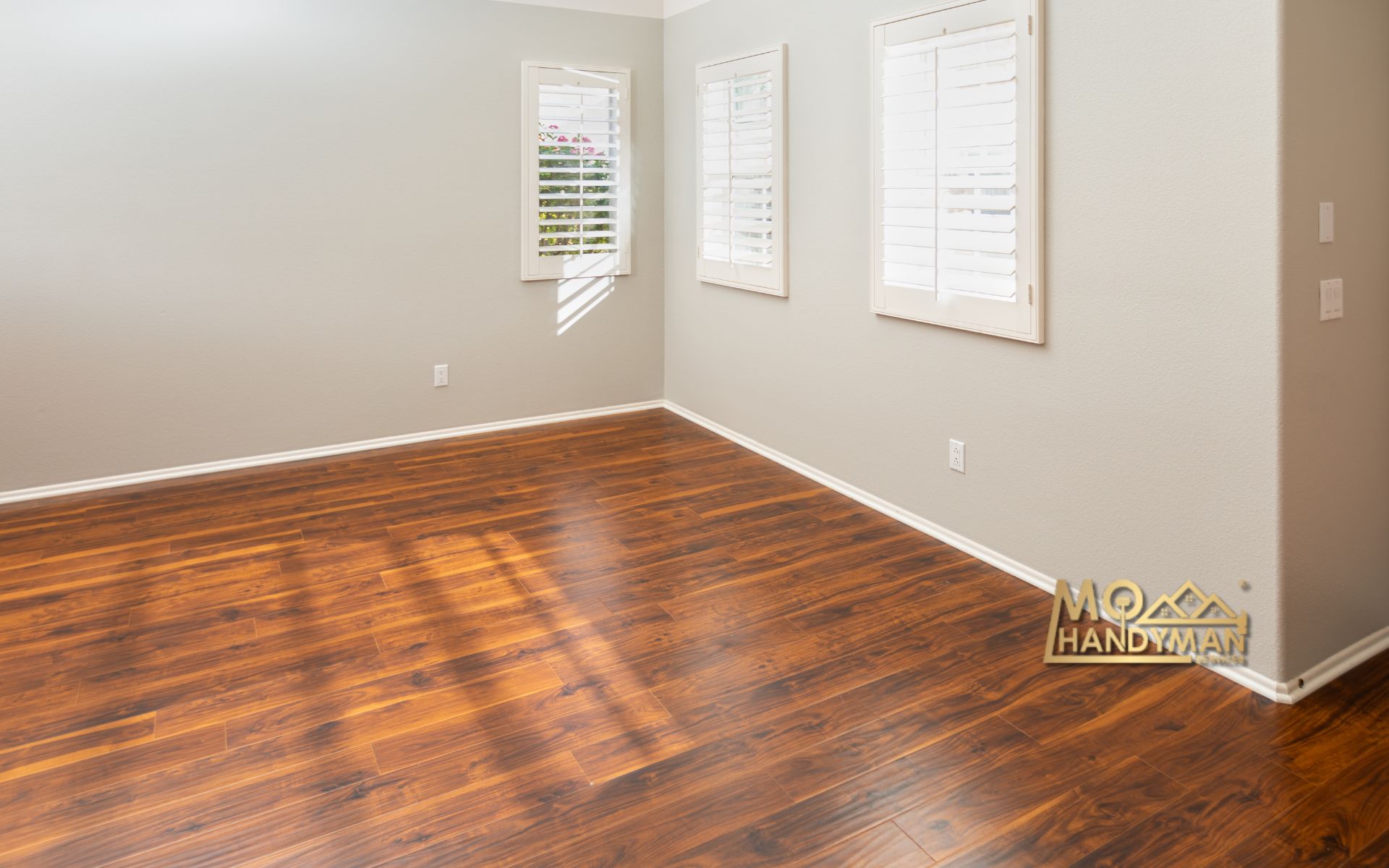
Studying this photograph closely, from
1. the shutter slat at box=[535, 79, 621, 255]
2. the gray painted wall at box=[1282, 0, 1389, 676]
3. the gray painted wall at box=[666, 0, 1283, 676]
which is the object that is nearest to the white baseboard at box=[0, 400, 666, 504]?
the shutter slat at box=[535, 79, 621, 255]

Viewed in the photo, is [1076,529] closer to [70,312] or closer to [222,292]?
[222,292]

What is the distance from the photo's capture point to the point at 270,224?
4637 millimetres

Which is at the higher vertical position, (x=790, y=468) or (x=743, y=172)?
(x=743, y=172)

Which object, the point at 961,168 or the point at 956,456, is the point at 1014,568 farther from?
the point at 961,168

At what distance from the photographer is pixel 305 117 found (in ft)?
15.3

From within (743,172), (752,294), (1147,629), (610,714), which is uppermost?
(743,172)

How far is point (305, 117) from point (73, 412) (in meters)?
1.72

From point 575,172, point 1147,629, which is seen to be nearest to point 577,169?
point 575,172

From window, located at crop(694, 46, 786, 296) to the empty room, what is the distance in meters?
0.03

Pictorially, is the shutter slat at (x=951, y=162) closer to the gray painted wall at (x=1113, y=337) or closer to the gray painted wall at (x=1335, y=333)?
the gray painted wall at (x=1113, y=337)

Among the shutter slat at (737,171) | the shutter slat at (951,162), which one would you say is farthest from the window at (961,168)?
the shutter slat at (737,171)

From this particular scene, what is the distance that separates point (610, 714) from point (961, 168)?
2.15 metres

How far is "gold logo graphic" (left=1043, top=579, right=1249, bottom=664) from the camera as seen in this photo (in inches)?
104

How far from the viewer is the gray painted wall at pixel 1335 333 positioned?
7.84ft
